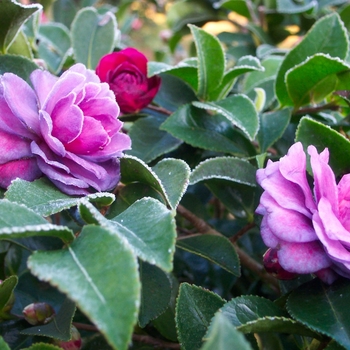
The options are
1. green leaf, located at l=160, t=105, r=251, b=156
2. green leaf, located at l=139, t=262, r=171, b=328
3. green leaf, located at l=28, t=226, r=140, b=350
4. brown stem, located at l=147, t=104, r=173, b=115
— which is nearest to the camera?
green leaf, located at l=28, t=226, r=140, b=350

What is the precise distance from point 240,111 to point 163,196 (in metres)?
0.22

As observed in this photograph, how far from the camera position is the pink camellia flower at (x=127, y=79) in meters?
0.68

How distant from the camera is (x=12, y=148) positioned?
482 millimetres

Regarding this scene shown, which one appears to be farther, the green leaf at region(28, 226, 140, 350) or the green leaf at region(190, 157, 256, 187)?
the green leaf at region(190, 157, 256, 187)

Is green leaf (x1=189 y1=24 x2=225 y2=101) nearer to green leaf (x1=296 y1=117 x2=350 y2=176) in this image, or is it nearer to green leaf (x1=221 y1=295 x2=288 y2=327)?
green leaf (x1=296 y1=117 x2=350 y2=176)

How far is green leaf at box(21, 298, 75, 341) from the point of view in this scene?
0.49 metres

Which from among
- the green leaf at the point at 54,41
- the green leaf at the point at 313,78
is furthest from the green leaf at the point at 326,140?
the green leaf at the point at 54,41

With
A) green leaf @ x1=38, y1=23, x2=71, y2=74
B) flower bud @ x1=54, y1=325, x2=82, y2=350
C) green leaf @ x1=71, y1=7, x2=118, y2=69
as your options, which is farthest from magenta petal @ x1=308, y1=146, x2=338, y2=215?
green leaf @ x1=38, y1=23, x2=71, y2=74

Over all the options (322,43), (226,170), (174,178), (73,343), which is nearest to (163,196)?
(174,178)

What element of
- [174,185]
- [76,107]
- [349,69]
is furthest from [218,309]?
[349,69]

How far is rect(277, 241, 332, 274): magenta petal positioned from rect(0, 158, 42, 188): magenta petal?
0.92 feet

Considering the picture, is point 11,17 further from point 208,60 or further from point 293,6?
point 293,6

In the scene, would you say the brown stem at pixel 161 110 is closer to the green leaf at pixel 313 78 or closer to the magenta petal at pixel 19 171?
the green leaf at pixel 313 78

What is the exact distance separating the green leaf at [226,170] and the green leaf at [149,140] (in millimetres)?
100
